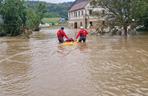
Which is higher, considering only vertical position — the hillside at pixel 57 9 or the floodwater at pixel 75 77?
the hillside at pixel 57 9

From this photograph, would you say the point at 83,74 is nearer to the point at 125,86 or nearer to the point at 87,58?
the point at 125,86

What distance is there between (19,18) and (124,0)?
14.4 m

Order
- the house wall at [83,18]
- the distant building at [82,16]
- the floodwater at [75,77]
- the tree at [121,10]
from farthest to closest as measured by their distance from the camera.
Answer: the distant building at [82,16] < the house wall at [83,18] < the tree at [121,10] < the floodwater at [75,77]

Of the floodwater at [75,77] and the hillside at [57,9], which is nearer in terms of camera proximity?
the floodwater at [75,77]

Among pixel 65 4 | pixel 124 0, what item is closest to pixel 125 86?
pixel 124 0

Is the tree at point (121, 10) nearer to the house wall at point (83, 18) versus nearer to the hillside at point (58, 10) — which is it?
the house wall at point (83, 18)

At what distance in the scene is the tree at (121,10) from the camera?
123 feet

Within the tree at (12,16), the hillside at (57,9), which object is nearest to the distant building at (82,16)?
the tree at (12,16)

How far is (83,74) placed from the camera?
1306 centimetres

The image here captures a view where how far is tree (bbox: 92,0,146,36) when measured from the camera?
1474 inches

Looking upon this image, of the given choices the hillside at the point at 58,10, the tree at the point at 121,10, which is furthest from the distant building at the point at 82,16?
the hillside at the point at 58,10

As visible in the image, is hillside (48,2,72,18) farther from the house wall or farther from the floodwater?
the floodwater

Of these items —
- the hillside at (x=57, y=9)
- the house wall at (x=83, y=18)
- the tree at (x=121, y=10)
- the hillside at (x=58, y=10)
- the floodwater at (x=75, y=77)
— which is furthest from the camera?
the hillside at (x=57, y=9)

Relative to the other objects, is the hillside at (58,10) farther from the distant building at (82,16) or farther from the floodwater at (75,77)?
the floodwater at (75,77)
